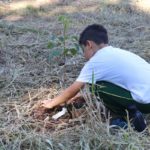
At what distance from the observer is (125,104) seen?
3.84 m

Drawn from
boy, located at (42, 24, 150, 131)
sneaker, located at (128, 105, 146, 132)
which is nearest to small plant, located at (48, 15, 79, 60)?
boy, located at (42, 24, 150, 131)

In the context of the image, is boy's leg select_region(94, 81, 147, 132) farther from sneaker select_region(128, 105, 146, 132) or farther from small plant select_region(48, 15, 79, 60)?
small plant select_region(48, 15, 79, 60)

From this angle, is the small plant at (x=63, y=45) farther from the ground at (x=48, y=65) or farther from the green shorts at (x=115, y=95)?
the green shorts at (x=115, y=95)

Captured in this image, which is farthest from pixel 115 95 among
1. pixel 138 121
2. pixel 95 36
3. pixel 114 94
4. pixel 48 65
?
pixel 48 65

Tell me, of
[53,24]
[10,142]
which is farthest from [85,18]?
[10,142]

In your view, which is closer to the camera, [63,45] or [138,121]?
[138,121]

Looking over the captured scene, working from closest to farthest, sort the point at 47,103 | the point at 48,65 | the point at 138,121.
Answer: the point at 138,121 < the point at 47,103 < the point at 48,65

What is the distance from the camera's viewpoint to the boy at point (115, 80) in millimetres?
3797

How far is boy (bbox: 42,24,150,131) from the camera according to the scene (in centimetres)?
380

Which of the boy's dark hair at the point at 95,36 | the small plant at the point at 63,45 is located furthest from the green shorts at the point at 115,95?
the small plant at the point at 63,45

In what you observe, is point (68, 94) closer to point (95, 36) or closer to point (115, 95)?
point (115, 95)

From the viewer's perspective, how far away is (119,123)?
3.77 meters

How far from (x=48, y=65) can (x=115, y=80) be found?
141cm

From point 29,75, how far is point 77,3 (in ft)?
12.3
